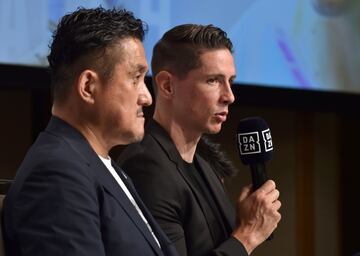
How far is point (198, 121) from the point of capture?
5.35ft

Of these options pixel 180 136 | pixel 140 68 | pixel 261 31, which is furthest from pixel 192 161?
pixel 261 31

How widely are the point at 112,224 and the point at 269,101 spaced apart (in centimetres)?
173

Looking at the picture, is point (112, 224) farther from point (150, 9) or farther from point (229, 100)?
point (150, 9)

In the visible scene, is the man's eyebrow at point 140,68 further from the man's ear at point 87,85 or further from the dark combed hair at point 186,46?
the dark combed hair at point 186,46

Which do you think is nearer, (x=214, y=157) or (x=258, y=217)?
(x=258, y=217)

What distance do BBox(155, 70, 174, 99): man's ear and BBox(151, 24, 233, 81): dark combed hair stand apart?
0.5 inches

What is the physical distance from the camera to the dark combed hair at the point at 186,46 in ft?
5.39

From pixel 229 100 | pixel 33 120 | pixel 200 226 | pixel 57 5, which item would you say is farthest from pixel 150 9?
pixel 200 226

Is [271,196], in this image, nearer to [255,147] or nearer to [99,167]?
[255,147]

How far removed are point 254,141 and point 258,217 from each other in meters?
0.16

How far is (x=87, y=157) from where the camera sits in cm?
120

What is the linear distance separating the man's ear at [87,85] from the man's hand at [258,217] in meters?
0.47

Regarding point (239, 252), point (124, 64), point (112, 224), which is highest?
point (124, 64)

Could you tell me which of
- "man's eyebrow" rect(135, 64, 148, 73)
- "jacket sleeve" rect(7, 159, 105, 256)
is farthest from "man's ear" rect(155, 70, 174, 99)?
"jacket sleeve" rect(7, 159, 105, 256)
